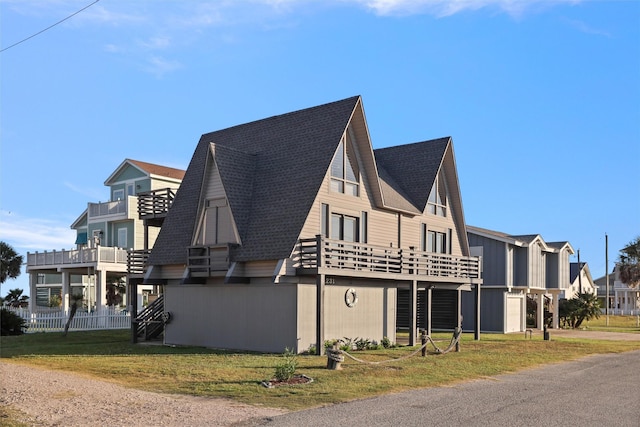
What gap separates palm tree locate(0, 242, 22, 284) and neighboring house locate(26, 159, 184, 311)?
3.80 metres

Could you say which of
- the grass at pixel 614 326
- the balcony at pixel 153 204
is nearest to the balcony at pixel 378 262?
the balcony at pixel 153 204

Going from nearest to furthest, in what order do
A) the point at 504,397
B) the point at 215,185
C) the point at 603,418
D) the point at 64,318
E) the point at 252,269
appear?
1. the point at 603,418
2. the point at 504,397
3. the point at 252,269
4. the point at 215,185
5. the point at 64,318

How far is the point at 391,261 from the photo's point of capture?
2808cm

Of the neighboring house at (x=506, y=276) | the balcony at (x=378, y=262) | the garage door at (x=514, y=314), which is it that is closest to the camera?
the balcony at (x=378, y=262)

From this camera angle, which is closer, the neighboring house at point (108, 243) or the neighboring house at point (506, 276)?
the neighboring house at point (506, 276)

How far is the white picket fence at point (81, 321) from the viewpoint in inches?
1439

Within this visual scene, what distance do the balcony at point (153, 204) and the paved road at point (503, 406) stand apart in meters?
19.5

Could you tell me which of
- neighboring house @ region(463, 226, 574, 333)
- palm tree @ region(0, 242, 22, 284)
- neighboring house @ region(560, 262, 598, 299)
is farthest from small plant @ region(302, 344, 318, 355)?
neighboring house @ region(560, 262, 598, 299)

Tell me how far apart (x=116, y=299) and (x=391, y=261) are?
3088 centimetres

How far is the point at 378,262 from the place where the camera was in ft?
91.0

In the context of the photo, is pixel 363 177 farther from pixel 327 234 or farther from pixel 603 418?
pixel 603 418

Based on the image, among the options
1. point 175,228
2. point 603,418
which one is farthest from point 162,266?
point 603,418

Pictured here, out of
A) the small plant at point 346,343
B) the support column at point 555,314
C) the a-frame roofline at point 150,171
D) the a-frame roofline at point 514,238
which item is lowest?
the support column at point 555,314

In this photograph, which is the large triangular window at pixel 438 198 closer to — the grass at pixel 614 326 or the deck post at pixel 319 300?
the deck post at pixel 319 300
